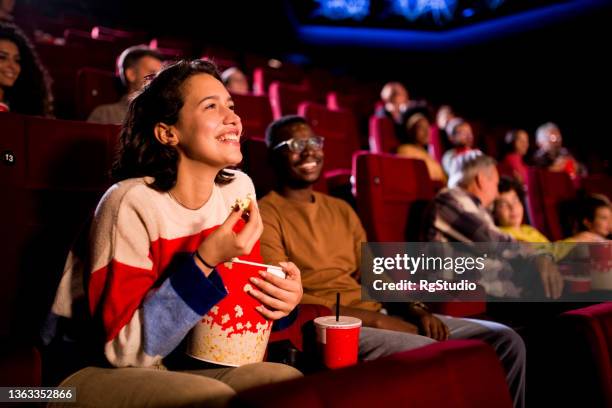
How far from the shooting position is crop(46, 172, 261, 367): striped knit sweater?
1.18 ft

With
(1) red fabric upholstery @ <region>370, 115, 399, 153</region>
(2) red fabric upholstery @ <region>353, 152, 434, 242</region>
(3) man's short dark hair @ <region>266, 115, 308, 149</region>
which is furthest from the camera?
(1) red fabric upholstery @ <region>370, 115, 399, 153</region>

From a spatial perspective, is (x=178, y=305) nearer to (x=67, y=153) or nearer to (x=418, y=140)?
(x=67, y=153)

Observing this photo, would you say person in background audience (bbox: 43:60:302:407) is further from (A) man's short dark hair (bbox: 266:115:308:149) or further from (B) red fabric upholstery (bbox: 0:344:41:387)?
(A) man's short dark hair (bbox: 266:115:308:149)

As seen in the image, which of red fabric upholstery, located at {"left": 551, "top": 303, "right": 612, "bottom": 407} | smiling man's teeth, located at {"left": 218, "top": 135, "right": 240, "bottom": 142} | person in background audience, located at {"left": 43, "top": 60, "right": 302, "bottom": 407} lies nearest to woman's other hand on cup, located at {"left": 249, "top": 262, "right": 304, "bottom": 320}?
person in background audience, located at {"left": 43, "top": 60, "right": 302, "bottom": 407}

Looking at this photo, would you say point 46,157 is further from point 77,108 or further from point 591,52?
point 591,52

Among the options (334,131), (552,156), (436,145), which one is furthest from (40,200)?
(552,156)

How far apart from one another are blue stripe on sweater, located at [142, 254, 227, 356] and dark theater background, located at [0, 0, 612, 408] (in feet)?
0.24

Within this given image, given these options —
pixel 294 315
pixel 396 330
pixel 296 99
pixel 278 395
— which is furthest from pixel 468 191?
pixel 296 99

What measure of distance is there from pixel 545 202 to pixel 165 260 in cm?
111

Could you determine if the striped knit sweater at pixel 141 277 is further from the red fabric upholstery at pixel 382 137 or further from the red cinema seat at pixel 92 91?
the red fabric upholstery at pixel 382 137

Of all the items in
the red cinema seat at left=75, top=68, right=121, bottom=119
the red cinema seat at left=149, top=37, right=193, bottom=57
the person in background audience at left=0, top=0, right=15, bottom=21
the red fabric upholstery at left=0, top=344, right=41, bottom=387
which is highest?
the red cinema seat at left=149, top=37, right=193, bottom=57

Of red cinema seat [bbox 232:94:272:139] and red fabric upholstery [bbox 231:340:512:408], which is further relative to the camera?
red cinema seat [bbox 232:94:272:139]

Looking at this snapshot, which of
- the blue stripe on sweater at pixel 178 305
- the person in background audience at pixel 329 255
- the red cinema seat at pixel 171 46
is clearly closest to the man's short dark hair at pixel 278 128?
the person in background audience at pixel 329 255

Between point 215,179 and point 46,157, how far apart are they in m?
0.19
